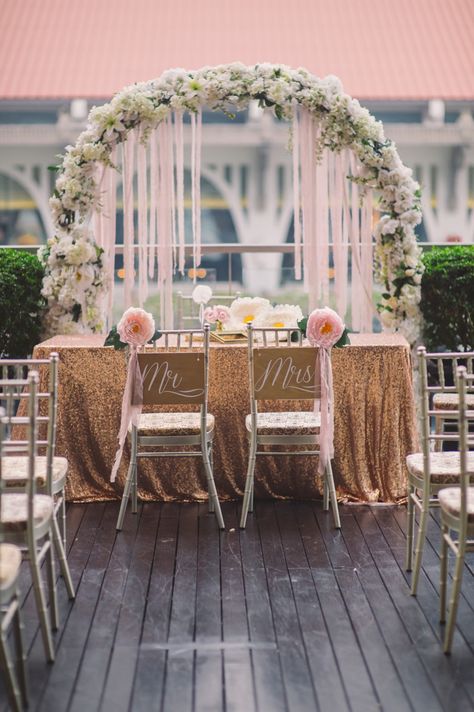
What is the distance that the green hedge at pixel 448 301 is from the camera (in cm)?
531

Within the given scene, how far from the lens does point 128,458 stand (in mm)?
4523

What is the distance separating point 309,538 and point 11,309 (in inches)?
92.0

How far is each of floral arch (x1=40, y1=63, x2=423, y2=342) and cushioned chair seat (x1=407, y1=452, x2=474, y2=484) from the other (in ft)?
6.24

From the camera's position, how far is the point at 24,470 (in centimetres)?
318

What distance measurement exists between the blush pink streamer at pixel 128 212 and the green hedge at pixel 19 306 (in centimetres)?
53

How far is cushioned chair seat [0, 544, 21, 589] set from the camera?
2299 mm

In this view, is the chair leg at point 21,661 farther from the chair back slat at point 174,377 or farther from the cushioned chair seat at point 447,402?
the cushioned chair seat at point 447,402

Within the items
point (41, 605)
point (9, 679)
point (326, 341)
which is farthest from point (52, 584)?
point (326, 341)

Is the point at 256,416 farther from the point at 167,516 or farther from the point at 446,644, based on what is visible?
the point at 446,644

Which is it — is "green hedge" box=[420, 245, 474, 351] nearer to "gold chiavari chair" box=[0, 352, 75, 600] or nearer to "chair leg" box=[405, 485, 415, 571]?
"chair leg" box=[405, 485, 415, 571]

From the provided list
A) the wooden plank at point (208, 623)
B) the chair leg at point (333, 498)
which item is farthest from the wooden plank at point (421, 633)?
the wooden plank at point (208, 623)

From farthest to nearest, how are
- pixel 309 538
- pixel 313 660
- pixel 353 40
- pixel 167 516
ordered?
pixel 353 40
pixel 167 516
pixel 309 538
pixel 313 660

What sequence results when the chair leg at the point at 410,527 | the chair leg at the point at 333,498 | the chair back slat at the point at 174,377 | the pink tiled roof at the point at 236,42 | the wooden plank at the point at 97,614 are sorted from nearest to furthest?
the wooden plank at the point at 97,614
the chair leg at the point at 410,527
the chair back slat at the point at 174,377
the chair leg at the point at 333,498
the pink tiled roof at the point at 236,42

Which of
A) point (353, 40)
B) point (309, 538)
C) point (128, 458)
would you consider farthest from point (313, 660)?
point (353, 40)
